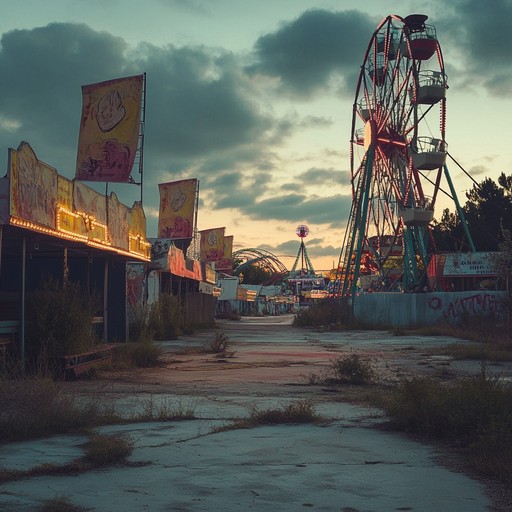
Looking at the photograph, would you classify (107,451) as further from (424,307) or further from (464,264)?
(464,264)

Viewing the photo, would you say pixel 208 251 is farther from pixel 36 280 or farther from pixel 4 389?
pixel 4 389

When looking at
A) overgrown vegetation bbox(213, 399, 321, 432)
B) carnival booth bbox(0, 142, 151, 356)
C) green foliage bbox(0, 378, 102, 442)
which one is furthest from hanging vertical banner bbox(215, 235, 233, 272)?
green foliage bbox(0, 378, 102, 442)

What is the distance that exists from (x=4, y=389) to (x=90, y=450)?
1987 mm

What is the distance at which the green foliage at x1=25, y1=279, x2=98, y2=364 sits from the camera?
14477 mm

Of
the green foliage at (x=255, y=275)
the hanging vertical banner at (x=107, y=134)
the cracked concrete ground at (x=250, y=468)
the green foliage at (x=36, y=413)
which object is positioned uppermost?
the green foliage at (x=255, y=275)

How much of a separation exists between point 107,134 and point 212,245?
1486 inches

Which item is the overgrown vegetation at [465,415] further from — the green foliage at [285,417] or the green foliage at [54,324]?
the green foliage at [54,324]

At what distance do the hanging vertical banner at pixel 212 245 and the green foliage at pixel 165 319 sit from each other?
24.0m

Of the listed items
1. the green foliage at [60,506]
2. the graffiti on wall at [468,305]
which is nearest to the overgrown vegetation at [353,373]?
the green foliage at [60,506]

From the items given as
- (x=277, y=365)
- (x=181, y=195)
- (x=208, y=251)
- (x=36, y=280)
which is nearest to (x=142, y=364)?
(x=277, y=365)

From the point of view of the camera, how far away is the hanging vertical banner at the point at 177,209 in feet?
121

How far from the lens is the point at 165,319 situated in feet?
104

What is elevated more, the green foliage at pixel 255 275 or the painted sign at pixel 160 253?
the green foliage at pixel 255 275

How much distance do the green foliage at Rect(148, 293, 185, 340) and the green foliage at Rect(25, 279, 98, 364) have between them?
580 inches
